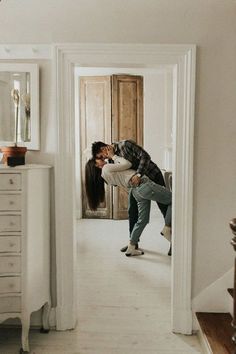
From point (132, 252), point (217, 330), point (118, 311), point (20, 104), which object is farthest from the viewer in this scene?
point (132, 252)

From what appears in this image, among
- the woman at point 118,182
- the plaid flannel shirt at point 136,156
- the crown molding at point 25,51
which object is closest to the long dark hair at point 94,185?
the woman at point 118,182

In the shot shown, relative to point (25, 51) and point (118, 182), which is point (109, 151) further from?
point (25, 51)

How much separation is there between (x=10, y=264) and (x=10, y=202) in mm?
367

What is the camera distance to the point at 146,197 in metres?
3.35

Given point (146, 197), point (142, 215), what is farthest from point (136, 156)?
point (142, 215)

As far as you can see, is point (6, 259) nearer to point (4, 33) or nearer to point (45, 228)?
point (45, 228)

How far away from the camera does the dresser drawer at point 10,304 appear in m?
1.84

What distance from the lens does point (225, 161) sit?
204 cm

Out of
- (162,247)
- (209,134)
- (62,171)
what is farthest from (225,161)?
(162,247)

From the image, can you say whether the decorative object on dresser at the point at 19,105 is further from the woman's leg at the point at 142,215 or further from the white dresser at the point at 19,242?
the woman's leg at the point at 142,215

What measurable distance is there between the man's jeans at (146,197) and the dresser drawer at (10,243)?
1.72 meters

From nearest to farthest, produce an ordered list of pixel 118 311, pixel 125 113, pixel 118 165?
pixel 118 311, pixel 118 165, pixel 125 113

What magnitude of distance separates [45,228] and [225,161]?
1251 millimetres

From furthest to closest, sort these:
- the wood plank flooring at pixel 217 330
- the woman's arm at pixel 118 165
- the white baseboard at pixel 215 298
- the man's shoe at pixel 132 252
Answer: the man's shoe at pixel 132 252 → the woman's arm at pixel 118 165 → the white baseboard at pixel 215 298 → the wood plank flooring at pixel 217 330
